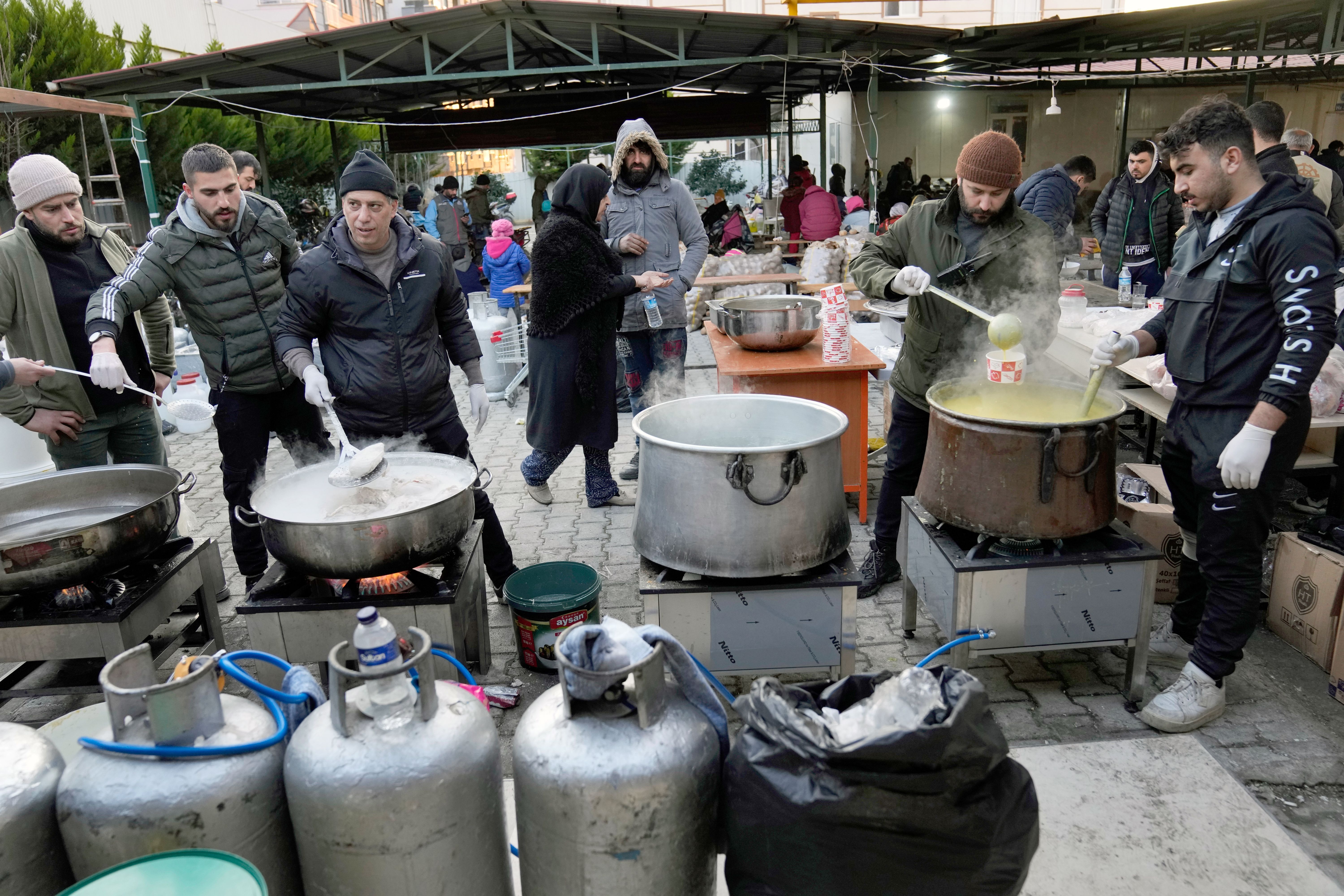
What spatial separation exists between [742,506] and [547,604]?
119 centimetres

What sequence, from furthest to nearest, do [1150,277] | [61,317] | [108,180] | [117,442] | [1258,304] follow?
[108,180] < [1150,277] < [117,442] < [61,317] < [1258,304]

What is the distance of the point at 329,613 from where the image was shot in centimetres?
285

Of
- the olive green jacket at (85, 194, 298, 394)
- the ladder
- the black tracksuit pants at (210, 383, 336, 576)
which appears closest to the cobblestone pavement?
the black tracksuit pants at (210, 383, 336, 576)

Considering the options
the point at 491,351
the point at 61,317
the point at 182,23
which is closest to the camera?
the point at 61,317

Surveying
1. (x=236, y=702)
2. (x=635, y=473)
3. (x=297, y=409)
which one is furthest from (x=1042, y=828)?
(x=635, y=473)

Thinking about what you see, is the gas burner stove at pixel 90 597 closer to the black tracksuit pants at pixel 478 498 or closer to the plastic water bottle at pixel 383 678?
the black tracksuit pants at pixel 478 498

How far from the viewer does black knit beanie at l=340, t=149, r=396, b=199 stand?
123 inches

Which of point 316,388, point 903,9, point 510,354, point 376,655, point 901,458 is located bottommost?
point 510,354

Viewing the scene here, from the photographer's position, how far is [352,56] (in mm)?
12453

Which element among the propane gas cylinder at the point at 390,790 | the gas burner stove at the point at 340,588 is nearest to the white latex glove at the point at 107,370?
the gas burner stove at the point at 340,588

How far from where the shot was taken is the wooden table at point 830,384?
4867mm

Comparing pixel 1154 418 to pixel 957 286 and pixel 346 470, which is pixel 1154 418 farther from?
pixel 346 470

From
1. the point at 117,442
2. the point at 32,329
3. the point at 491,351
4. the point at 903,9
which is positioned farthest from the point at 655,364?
the point at 903,9

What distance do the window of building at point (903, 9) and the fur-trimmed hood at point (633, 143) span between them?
68.1 feet
